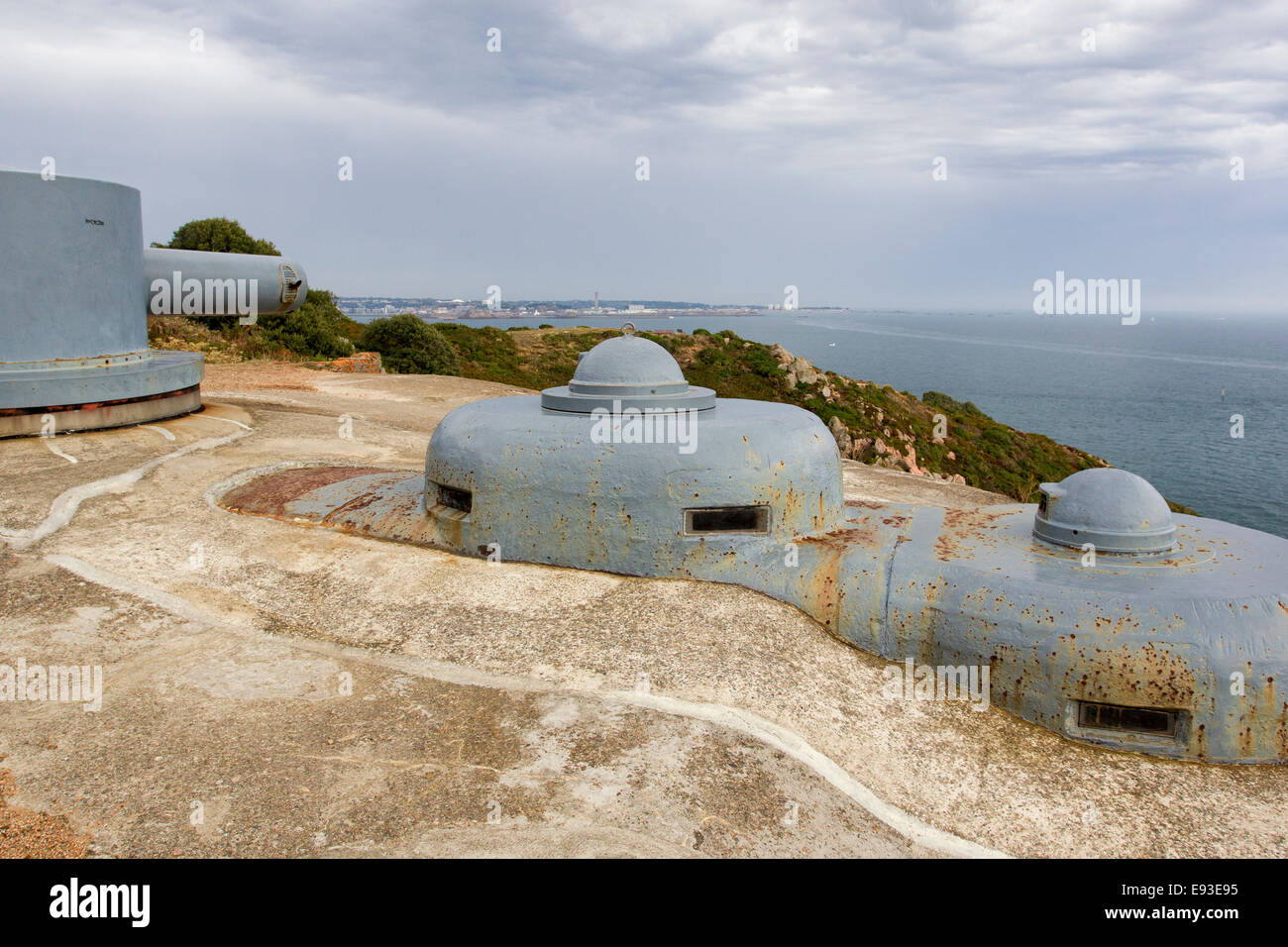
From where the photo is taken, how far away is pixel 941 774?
629 centimetres

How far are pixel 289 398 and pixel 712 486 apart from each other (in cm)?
1182

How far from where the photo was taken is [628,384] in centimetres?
896

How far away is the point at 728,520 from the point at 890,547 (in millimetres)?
1539

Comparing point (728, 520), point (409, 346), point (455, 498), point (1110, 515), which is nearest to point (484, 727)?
point (728, 520)

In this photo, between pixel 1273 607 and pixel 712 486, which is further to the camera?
pixel 712 486

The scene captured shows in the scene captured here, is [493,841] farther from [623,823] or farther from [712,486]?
[712,486]

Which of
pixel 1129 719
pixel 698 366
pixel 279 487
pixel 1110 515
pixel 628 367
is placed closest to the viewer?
pixel 1129 719

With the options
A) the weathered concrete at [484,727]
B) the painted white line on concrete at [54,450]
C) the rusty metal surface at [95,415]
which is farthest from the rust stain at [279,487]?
the rusty metal surface at [95,415]

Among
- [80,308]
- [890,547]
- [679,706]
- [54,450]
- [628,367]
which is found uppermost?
[80,308]

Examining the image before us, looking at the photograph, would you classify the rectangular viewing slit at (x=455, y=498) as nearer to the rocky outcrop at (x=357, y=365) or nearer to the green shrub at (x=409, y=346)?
the rocky outcrop at (x=357, y=365)

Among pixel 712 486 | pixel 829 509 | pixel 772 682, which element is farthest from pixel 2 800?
pixel 829 509

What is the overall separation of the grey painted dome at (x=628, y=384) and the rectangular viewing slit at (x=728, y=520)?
4.35 ft

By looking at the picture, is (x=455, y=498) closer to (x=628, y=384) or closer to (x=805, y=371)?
(x=628, y=384)

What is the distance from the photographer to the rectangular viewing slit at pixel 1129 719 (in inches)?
262
